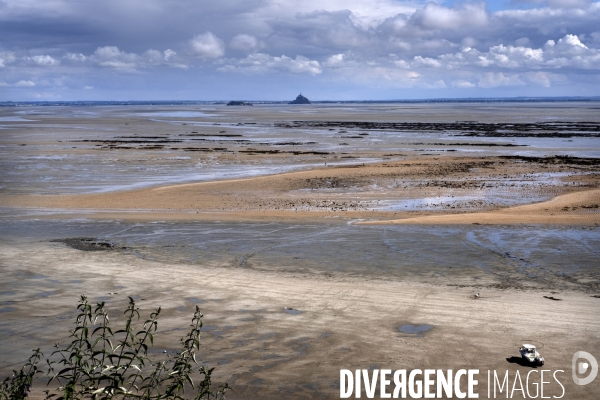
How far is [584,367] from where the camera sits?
26.3 ft

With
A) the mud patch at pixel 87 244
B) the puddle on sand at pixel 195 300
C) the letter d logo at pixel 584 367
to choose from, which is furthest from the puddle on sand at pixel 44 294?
the letter d logo at pixel 584 367

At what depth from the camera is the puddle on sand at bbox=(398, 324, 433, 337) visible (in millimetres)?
9228

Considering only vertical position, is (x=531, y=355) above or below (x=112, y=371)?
below

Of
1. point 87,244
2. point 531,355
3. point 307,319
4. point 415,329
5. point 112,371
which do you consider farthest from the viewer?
point 87,244

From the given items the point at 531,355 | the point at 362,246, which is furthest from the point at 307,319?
the point at 362,246

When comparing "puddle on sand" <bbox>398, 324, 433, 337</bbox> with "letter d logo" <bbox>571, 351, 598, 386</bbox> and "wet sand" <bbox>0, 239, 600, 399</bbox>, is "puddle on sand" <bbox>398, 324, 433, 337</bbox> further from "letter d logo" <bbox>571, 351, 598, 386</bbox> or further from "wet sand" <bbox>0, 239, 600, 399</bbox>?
"letter d logo" <bbox>571, 351, 598, 386</bbox>

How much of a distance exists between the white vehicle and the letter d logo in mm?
426

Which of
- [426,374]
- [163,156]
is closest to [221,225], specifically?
[426,374]

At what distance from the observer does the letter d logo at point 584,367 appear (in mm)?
7645

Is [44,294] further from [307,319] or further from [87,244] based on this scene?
[307,319]

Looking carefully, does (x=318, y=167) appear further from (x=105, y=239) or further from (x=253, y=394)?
(x=253, y=394)

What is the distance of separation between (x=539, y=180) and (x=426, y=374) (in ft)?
75.9

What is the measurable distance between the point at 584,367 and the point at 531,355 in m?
0.70

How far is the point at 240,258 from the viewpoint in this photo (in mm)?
14484
